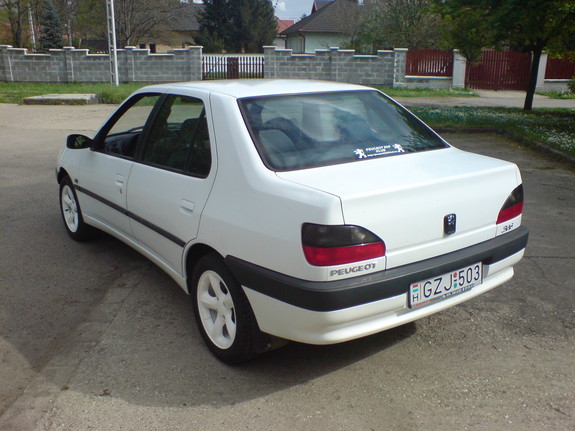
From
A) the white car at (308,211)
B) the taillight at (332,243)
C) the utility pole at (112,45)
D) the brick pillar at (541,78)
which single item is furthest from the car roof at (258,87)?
the brick pillar at (541,78)

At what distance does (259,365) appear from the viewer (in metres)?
3.58

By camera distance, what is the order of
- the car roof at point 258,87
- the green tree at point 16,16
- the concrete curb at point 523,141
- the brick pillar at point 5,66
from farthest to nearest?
the green tree at point 16,16 → the brick pillar at point 5,66 → the concrete curb at point 523,141 → the car roof at point 258,87

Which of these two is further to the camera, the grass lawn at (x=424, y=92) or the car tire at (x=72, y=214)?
the grass lawn at (x=424, y=92)

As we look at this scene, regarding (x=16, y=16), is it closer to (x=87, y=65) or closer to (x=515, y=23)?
(x=87, y=65)

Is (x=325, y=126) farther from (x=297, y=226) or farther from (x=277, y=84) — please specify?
(x=297, y=226)

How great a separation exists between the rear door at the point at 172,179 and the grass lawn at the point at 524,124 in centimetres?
770

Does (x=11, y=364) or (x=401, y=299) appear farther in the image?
(x=11, y=364)

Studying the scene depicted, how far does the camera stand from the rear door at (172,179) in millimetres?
3645

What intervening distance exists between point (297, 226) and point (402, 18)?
3251cm

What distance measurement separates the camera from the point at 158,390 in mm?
3320

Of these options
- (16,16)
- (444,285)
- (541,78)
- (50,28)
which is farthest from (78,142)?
(50,28)

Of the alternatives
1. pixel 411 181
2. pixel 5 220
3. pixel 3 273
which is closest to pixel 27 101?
pixel 5 220

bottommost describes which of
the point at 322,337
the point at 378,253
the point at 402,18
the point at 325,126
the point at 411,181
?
the point at 322,337

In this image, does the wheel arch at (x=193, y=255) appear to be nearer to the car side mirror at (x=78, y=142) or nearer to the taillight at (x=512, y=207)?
the taillight at (x=512, y=207)
